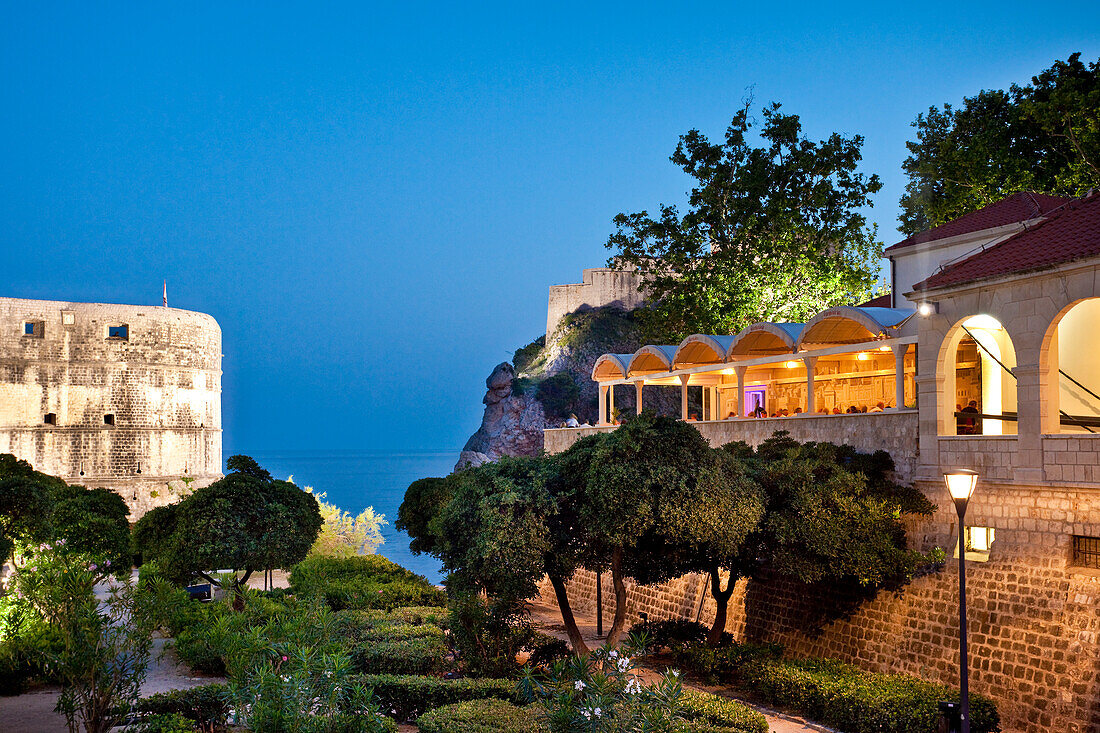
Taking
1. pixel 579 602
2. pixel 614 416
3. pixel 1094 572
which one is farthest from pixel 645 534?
pixel 614 416

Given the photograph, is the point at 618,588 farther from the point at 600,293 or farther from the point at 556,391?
the point at 600,293

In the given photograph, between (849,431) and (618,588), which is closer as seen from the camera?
(618,588)

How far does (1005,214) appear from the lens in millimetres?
17641

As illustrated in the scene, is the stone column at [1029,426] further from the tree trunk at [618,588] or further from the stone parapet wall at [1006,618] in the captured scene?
the tree trunk at [618,588]

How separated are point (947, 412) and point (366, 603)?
12974 millimetres

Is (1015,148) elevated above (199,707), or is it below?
above

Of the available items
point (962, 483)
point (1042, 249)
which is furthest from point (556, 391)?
point (962, 483)

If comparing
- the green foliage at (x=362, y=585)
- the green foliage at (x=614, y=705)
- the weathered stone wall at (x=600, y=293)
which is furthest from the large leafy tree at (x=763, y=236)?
the weathered stone wall at (x=600, y=293)

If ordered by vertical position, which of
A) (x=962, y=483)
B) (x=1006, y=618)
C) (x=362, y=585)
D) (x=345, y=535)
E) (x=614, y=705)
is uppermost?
(x=962, y=483)

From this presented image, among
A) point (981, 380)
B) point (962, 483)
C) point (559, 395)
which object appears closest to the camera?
point (962, 483)

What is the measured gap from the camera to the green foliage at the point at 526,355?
6994cm

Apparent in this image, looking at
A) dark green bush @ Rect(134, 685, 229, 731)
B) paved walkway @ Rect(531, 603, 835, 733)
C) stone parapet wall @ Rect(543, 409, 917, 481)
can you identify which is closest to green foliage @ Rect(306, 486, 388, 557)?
paved walkway @ Rect(531, 603, 835, 733)

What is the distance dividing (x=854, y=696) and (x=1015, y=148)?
2135 centimetres

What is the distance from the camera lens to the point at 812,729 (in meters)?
11.9
